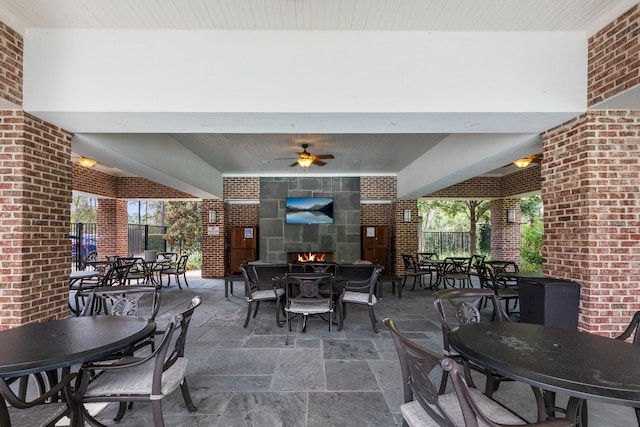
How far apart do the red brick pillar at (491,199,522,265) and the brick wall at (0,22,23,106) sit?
10.9 m

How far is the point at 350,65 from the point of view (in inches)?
113

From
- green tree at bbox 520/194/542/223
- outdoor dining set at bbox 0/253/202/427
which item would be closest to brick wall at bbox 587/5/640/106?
outdoor dining set at bbox 0/253/202/427

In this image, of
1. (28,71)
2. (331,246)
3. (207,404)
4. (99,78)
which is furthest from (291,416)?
(331,246)

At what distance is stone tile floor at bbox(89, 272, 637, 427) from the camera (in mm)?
2201

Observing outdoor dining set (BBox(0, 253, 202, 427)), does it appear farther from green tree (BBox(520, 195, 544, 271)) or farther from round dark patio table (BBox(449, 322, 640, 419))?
green tree (BBox(520, 195, 544, 271))

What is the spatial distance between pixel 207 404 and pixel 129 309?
1.16 meters

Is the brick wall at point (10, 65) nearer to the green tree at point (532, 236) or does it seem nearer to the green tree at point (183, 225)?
the green tree at point (183, 225)

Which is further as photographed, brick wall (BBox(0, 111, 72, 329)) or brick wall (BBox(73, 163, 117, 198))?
brick wall (BBox(73, 163, 117, 198))

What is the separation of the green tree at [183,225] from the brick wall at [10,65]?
10.5 metres

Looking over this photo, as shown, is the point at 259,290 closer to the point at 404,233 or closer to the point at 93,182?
the point at 404,233

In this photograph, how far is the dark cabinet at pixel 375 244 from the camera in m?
8.79

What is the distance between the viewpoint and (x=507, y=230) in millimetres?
9367

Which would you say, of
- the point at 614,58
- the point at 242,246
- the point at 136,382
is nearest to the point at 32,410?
the point at 136,382

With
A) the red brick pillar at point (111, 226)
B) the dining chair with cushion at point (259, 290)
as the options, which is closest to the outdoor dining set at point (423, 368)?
the dining chair with cushion at point (259, 290)
